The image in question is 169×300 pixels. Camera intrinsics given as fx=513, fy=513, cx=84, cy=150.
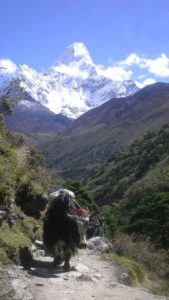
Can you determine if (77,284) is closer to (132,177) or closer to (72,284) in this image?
(72,284)

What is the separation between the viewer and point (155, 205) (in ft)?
100

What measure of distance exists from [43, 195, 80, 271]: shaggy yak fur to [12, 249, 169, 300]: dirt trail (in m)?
0.47

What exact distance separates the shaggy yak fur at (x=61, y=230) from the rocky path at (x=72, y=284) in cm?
47

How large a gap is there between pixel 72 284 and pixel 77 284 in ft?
0.47

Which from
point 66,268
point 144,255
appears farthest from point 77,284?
point 144,255

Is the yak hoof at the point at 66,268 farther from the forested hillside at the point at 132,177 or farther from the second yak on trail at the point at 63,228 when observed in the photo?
the forested hillside at the point at 132,177

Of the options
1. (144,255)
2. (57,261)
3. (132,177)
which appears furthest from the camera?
(132,177)

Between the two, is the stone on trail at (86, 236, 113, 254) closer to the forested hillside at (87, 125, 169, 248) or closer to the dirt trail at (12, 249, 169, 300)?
the dirt trail at (12, 249, 169, 300)

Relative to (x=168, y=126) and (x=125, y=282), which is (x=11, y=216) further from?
(x=168, y=126)

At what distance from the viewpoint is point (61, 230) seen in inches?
515

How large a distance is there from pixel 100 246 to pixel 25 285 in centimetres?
781

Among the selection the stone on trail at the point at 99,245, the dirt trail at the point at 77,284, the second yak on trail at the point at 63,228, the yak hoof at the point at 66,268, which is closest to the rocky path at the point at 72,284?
the dirt trail at the point at 77,284

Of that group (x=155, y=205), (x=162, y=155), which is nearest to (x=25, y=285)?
(x=155, y=205)

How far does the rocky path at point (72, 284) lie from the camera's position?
34.3ft
